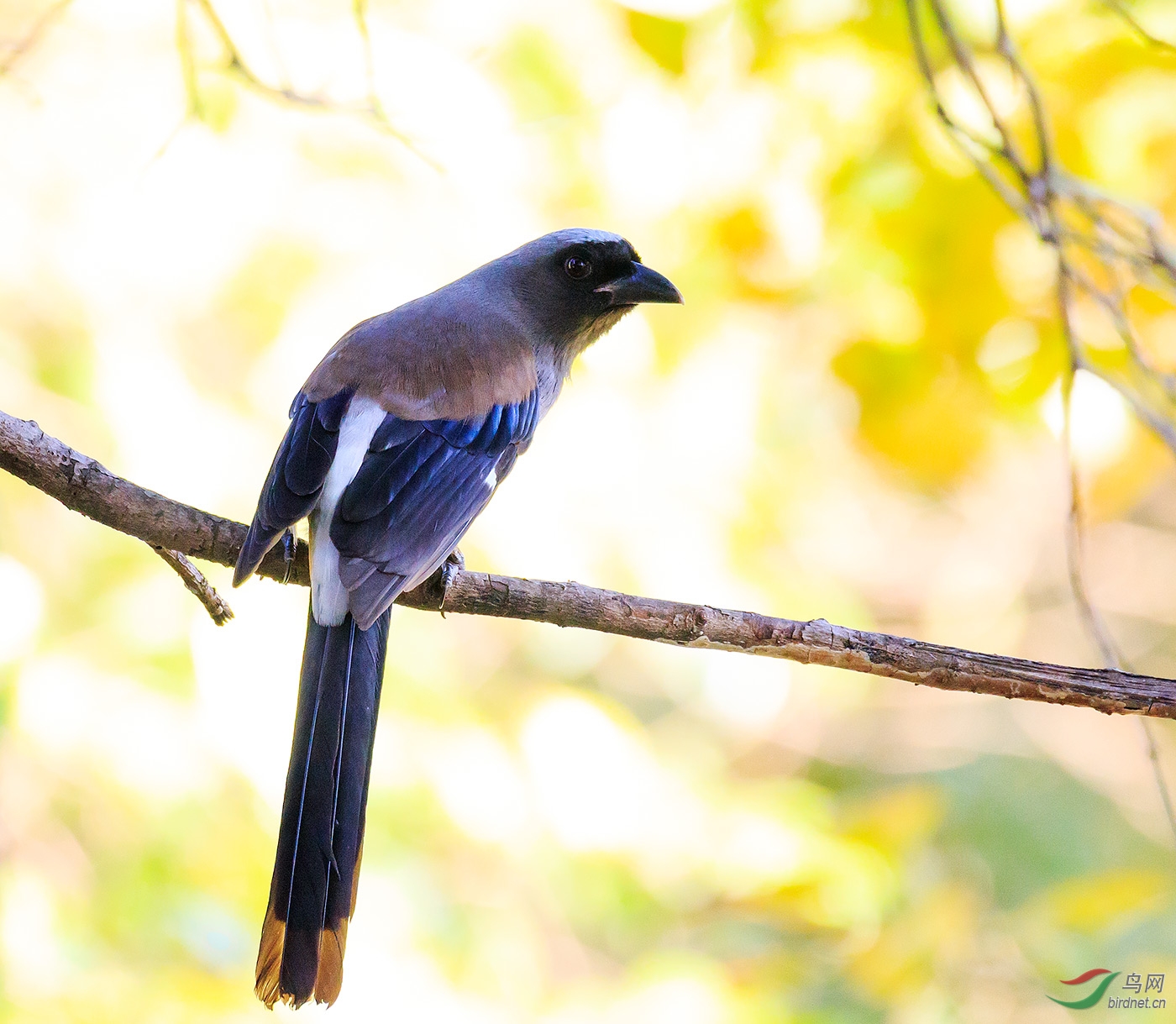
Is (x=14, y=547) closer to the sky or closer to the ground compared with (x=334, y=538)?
closer to the ground

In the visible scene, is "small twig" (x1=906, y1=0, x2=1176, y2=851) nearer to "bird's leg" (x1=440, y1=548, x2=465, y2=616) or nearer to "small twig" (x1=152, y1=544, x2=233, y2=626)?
"bird's leg" (x1=440, y1=548, x2=465, y2=616)

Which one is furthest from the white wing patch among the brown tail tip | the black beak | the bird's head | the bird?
the black beak

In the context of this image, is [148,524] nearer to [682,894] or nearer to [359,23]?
[359,23]

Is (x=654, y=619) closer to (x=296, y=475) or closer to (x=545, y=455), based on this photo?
(x=296, y=475)

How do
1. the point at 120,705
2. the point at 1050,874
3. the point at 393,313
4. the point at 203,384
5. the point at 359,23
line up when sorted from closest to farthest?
the point at 359,23
the point at 393,313
the point at 120,705
the point at 203,384
the point at 1050,874

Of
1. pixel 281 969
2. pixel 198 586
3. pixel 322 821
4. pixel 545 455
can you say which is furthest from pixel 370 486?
pixel 545 455

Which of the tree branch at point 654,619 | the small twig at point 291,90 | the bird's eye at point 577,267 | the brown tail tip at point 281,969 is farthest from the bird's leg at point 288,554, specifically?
the bird's eye at point 577,267

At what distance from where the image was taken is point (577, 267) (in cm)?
368

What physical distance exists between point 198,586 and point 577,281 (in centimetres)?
180

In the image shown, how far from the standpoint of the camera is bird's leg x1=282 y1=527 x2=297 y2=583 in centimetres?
267

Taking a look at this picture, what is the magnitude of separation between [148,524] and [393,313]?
1338 mm

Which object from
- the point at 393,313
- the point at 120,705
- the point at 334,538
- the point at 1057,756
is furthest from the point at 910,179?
the point at 1057,756

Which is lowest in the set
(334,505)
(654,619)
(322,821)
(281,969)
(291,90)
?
(281,969)

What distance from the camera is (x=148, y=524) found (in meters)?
2.24
